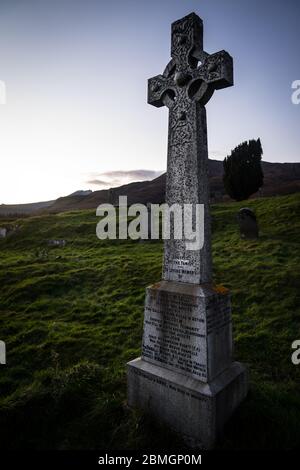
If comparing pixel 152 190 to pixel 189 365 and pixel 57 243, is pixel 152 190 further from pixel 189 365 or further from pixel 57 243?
pixel 189 365

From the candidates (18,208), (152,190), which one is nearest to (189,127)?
(152,190)

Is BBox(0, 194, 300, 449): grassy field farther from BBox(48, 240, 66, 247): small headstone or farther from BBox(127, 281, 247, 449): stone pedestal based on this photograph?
BBox(48, 240, 66, 247): small headstone

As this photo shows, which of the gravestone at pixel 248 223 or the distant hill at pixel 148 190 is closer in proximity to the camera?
the gravestone at pixel 248 223

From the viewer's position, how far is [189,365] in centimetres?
420

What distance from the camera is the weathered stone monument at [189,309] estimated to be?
404 cm

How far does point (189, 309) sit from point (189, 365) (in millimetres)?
808

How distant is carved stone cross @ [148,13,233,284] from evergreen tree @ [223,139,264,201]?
33.3 m

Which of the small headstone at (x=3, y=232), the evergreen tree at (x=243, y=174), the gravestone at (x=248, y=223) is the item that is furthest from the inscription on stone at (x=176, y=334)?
the evergreen tree at (x=243, y=174)

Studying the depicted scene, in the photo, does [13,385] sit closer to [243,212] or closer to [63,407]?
[63,407]

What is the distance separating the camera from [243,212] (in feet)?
51.8

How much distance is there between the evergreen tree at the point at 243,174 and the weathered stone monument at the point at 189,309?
109ft

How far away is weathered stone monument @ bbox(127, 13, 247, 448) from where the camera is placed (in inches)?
159

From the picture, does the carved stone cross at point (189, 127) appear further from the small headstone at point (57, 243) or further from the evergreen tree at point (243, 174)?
the evergreen tree at point (243, 174)

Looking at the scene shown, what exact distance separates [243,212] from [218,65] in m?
12.4
